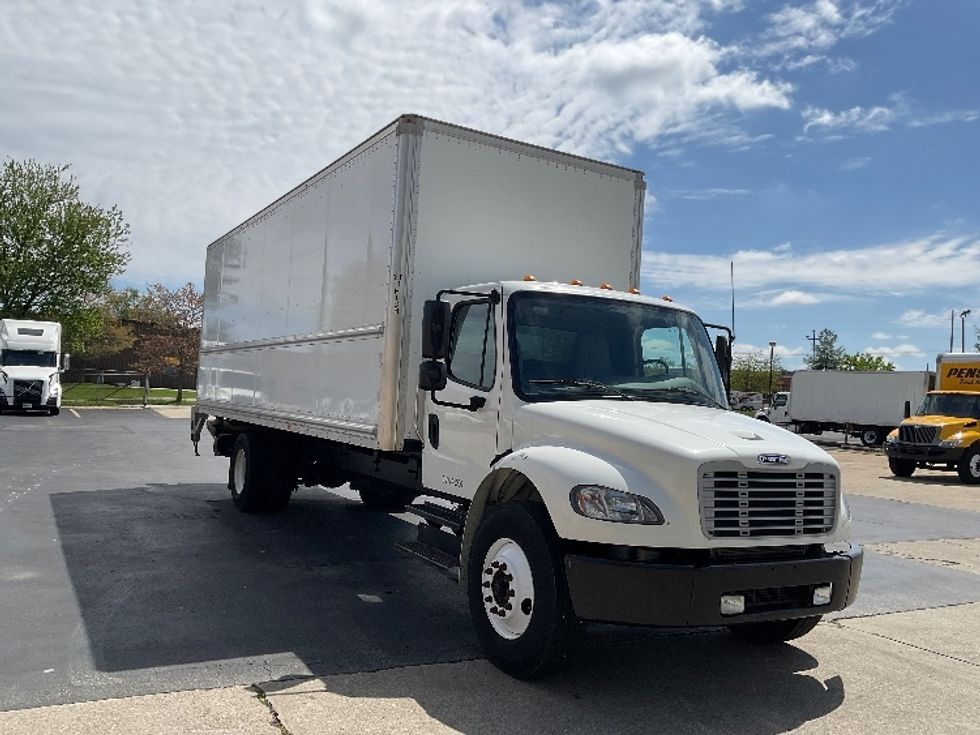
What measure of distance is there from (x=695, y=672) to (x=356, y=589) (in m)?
2.88

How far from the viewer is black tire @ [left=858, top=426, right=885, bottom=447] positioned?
36.1m

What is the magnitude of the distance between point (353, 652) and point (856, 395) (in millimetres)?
35404

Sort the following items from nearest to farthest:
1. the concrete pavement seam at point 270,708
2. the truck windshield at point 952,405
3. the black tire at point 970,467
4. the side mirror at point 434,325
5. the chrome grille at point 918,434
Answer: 1. the concrete pavement seam at point 270,708
2. the side mirror at point 434,325
3. the black tire at point 970,467
4. the chrome grille at point 918,434
5. the truck windshield at point 952,405

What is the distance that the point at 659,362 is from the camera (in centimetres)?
597

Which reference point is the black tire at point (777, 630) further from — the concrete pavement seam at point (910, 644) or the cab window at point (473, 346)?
the cab window at point (473, 346)

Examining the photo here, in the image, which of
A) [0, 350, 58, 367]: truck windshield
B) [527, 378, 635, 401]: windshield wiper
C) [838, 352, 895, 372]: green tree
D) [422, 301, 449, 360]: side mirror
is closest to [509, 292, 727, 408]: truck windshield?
[527, 378, 635, 401]: windshield wiper

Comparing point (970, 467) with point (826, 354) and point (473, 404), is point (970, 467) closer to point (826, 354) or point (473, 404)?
point (473, 404)

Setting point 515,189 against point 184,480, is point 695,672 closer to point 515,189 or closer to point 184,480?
point 515,189

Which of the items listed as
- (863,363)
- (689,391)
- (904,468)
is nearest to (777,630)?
(689,391)

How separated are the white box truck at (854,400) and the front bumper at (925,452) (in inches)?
461

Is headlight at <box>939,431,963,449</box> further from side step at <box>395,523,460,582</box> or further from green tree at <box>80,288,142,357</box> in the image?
green tree at <box>80,288,142,357</box>

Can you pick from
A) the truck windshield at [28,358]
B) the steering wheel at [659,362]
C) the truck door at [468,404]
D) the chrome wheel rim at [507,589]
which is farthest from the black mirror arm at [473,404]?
the truck windshield at [28,358]

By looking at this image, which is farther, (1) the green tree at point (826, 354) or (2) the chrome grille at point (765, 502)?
(1) the green tree at point (826, 354)

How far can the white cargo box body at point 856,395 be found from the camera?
115ft
